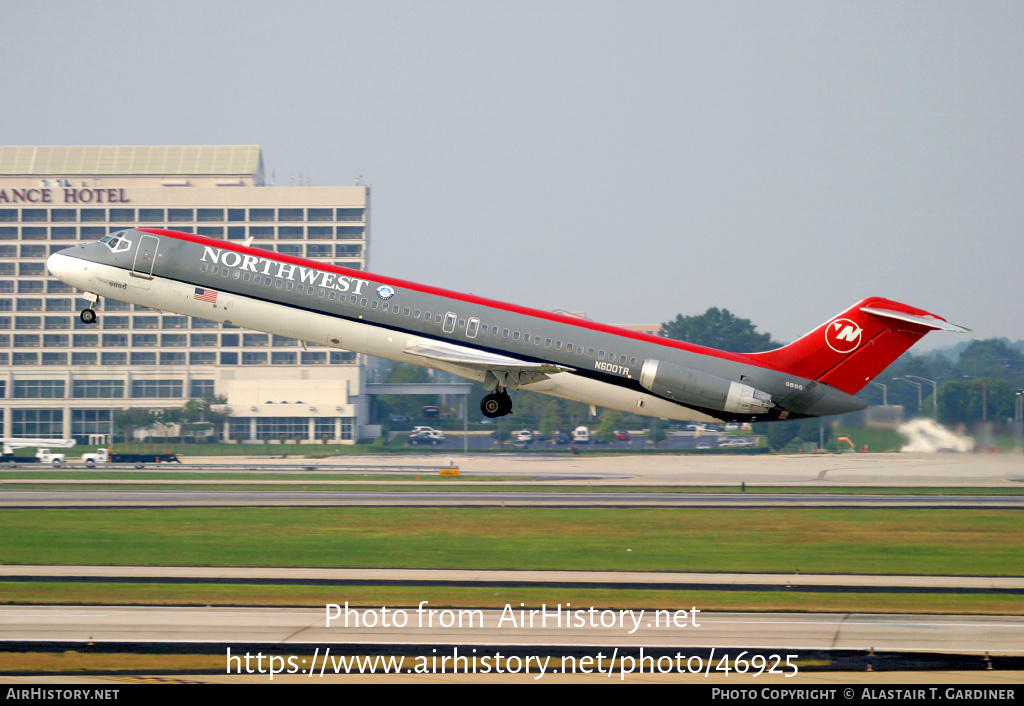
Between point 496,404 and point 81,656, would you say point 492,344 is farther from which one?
Result: point 81,656

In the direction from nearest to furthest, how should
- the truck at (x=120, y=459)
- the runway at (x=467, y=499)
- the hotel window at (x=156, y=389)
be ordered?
the runway at (x=467, y=499), the truck at (x=120, y=459), the hotel window at (x=156, y=389)

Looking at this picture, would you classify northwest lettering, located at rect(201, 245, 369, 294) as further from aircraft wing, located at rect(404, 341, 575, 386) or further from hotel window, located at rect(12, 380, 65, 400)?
hotel window, located at rect(12, 380, 65, 400)

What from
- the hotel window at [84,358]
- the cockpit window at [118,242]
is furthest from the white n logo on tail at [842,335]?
the hotel window at [84,358]

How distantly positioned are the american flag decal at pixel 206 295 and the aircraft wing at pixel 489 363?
730cm

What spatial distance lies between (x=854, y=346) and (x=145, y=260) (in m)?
26.6

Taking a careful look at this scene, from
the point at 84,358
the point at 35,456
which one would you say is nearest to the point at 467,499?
the point at 35,456

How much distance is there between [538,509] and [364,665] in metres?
32.6

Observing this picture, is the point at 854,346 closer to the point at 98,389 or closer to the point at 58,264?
the point at 58,264

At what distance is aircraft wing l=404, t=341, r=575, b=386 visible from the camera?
3334cm

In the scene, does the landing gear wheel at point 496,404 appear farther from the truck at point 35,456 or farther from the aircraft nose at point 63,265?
the truck at point 35,456

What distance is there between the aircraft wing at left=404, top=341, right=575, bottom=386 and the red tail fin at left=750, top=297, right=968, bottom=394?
8.80m

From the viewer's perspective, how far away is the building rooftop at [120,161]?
536 ft

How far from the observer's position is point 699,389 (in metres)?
35.0

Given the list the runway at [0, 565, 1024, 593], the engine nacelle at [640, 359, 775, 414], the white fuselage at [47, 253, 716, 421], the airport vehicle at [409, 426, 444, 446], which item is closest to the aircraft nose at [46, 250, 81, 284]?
the white fuselage at [47, 253, 716, 421]
